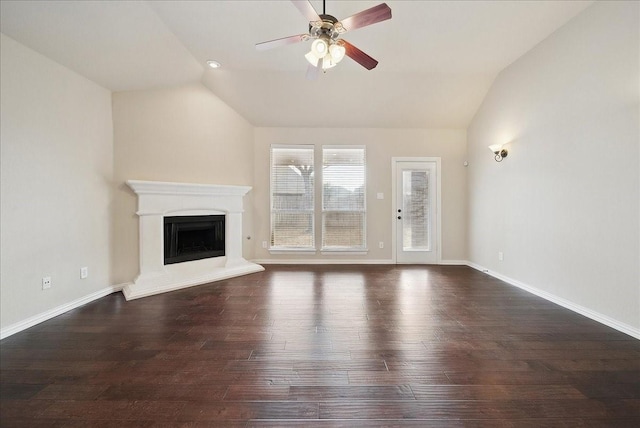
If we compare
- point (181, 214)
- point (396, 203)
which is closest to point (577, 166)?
point (396, 203)

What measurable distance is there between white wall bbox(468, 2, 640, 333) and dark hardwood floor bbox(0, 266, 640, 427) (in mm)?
450

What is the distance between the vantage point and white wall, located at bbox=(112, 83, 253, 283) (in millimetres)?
3406

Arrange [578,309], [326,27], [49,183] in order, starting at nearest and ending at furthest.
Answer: [326,27]
[49,183]
[578,309]

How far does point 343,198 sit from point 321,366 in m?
3.52

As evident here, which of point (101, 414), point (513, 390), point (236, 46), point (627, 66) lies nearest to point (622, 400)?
point (513, 390)

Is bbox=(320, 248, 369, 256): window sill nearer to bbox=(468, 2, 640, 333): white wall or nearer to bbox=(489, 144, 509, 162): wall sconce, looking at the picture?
bbox=(468, 2, 640, 333): white wall

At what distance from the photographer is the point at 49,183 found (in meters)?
2.60

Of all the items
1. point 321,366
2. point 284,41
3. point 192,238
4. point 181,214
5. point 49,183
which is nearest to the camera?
point 321,366

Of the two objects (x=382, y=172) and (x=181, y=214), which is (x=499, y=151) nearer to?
(x=382, y=172)

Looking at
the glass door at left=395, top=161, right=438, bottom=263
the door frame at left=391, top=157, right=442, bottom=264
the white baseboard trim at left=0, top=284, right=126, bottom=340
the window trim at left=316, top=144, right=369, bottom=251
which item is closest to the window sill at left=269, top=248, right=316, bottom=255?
the window trim at left=316, top=144, right=369, bottom=251

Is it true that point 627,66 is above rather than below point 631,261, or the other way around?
above

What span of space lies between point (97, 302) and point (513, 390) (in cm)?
416

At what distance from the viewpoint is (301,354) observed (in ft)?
6.51

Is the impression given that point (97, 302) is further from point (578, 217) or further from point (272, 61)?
point (578, 217)
